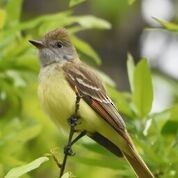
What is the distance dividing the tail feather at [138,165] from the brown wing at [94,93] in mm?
90

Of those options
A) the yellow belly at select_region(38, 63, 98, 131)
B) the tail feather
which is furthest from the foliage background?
the yellow belly at select_region(38, 63, 98, 131)

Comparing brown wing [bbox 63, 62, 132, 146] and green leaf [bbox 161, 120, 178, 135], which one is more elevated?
brown wing [bbox 63, 62, 132, 146]

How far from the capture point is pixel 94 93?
615cm

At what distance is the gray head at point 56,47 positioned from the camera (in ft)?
21.4

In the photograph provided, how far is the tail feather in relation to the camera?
5840 millimetres

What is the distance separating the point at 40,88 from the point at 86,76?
1.22 feet

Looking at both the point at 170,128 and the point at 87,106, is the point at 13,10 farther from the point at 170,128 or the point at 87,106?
the point at 170,128

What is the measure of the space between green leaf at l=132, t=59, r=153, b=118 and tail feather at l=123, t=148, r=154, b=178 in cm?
36

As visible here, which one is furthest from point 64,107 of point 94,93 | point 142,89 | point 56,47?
point 56,47

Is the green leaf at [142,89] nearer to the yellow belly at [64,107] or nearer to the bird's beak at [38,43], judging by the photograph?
the yellow belly at [64,107]

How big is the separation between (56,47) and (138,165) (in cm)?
124

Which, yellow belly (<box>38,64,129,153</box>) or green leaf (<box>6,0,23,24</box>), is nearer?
yellow belly (<box>38,64,129,153</box>)

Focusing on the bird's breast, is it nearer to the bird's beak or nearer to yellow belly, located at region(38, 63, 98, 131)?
yellow belly, located at region(38, 63, 98, 131)

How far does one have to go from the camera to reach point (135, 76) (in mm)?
6148
